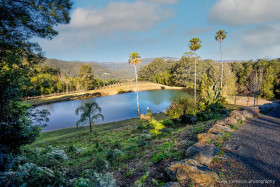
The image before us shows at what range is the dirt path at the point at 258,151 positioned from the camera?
2887mm

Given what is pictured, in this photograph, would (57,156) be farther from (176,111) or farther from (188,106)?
(188,106)

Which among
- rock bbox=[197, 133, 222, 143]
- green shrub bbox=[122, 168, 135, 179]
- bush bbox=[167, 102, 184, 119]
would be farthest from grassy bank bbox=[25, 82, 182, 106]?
rock bbox=[197, 133, 222, 143]

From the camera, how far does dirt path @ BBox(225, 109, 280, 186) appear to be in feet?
9.47

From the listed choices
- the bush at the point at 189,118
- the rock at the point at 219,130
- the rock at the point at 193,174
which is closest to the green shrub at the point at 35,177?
the rock at the point at 193,174

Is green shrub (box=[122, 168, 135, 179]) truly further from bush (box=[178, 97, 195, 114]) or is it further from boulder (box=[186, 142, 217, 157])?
bush (box=[178, 97, 195, 114])

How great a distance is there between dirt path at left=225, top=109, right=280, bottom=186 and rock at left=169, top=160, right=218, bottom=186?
2.76 ft

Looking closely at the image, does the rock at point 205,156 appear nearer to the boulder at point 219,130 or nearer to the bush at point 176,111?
the boulder at point 219,130

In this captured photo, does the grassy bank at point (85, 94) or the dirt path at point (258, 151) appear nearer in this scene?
the dirt path at point (258, 151)

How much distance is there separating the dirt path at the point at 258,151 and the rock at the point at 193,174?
0.84 meters

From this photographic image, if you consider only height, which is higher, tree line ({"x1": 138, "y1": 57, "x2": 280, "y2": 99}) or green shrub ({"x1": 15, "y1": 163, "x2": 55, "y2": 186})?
tree line ({"x1": 138, "y1": 57, "x2": 280, "y2": 99})

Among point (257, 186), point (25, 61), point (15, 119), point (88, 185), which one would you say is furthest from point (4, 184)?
point (257, 186)

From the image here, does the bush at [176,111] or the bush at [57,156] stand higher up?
the bush at [176,111]

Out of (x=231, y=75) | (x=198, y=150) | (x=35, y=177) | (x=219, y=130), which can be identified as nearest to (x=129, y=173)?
(x=198, y=150)

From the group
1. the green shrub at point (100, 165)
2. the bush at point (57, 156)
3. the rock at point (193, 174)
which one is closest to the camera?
the rock at point (193, 174)
